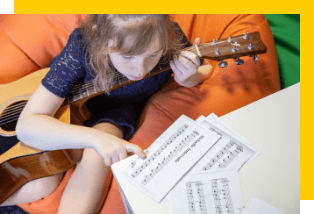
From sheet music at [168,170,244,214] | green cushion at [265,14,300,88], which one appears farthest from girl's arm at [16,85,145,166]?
green cushion at [265,14,300,88]

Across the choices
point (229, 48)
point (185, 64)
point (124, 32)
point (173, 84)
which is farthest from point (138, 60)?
point (173, 84)

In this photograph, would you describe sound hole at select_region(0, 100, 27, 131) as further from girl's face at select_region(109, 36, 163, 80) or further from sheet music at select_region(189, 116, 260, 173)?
sheet music at select_region(189, 116, 260, 173)

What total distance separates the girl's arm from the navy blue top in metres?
0.05

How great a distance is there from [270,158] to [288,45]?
2.17ft

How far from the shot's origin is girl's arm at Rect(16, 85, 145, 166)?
72cm

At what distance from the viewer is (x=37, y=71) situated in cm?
99

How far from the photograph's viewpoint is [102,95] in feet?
3.15

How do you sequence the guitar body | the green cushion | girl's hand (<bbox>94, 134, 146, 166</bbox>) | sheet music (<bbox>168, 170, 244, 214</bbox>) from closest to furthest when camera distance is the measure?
sheet music (<bbox>168, 170, 244, 214</bbox>) < girl's hand (<bbox>94, 134, 146, 166</bbox>) < the guitar body < the green cushion

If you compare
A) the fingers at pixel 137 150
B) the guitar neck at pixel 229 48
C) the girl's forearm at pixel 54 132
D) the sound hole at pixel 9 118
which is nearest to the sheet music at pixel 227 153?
the fingers at pixel 137 150

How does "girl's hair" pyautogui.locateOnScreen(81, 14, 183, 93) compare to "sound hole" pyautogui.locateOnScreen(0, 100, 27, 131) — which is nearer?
"girl's hair" pyautogui.locateOnScreen(81, 14, 183, 93)

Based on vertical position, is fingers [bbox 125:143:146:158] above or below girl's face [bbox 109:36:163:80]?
below

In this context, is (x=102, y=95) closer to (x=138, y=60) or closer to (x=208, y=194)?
(x=138, y=60)

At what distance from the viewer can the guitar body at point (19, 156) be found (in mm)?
814

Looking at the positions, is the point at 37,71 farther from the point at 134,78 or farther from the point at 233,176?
the point at 233,176
